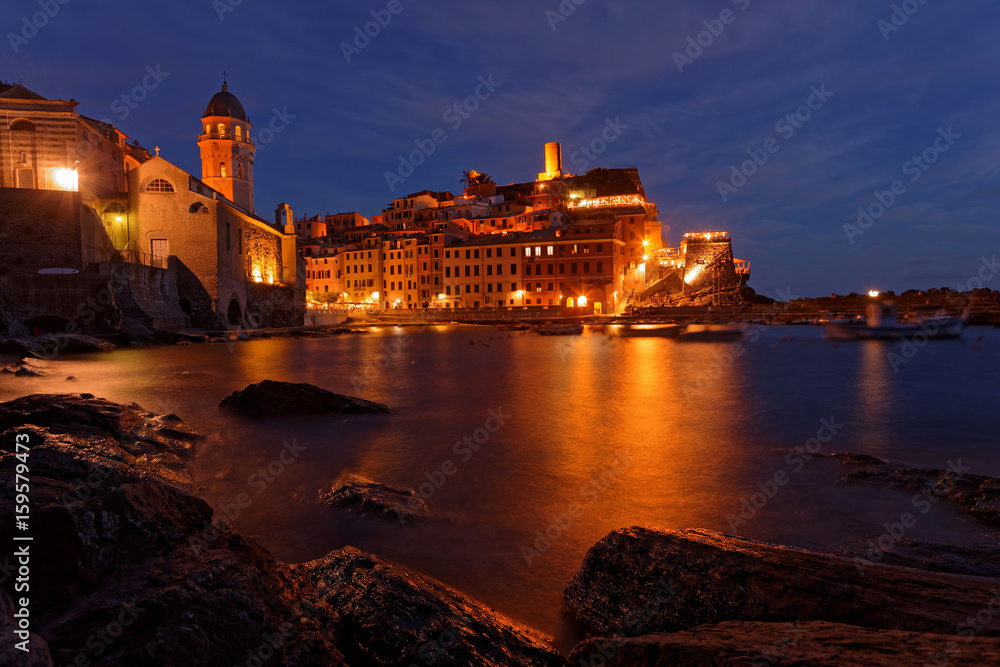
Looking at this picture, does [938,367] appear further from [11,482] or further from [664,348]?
[11,482]

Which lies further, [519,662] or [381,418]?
[381,418]

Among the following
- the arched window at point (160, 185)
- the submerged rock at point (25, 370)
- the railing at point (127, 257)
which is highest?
the arched window at point (160, 185)

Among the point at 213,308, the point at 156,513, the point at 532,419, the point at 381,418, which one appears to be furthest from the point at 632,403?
the point at 213,308

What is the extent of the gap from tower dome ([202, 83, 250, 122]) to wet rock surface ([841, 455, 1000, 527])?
69.1 metres

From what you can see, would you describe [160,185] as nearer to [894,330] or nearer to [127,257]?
[127,257]

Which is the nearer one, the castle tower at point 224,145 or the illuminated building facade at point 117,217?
the illuminated building facade at point 117,217

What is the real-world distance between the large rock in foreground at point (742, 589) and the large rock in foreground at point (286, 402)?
26.1 ft

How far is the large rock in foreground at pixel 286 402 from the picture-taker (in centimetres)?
1057

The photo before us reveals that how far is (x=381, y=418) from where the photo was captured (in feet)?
35.7

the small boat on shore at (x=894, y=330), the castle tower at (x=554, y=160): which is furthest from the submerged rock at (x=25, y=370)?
the castle tower at (x=554, y=160)

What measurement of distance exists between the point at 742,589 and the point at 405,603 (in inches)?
79.1

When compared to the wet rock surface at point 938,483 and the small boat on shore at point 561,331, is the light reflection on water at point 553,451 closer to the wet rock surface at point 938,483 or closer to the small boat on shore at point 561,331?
the wet rock surface at point 938,483

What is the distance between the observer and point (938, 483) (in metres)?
6.28

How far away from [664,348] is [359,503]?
1136 inches
